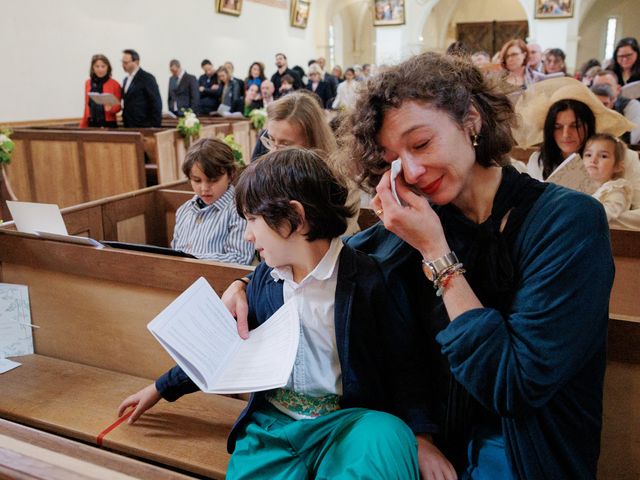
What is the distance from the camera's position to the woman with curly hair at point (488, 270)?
1.13m

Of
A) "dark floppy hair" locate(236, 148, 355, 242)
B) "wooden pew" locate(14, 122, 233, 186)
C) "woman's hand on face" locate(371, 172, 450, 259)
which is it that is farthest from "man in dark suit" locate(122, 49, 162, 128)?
"woman's hand on face" locate(371, 172, 450, 259)

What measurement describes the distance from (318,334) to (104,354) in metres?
1.11

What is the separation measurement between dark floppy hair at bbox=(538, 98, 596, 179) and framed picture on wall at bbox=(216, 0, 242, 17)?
11.3 m

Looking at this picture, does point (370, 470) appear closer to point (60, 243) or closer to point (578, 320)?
point (578, 320)

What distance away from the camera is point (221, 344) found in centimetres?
148

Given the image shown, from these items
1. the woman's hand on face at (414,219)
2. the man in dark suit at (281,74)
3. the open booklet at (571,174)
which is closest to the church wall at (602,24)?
the man in dark suit at (281,74)

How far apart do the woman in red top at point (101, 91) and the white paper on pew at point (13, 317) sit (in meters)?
5.02

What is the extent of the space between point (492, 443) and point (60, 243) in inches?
63.8

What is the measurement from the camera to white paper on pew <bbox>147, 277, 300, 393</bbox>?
1.35 m

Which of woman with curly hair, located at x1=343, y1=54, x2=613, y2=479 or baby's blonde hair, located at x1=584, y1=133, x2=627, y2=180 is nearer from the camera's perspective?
woman with curly hair, located at x1=343, y1=54, x2=613, y2=479

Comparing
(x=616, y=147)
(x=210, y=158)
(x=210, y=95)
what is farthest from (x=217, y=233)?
(x=210, y=95)

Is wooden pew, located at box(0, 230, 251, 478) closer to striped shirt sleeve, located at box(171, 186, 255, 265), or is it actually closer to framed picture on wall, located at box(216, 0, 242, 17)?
striped shirt sleeve, located at box(171, 186, 255, 265)

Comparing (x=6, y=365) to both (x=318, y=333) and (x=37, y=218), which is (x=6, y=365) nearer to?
(x=37, y=218)

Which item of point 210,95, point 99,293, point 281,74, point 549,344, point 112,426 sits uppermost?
point 281,74
